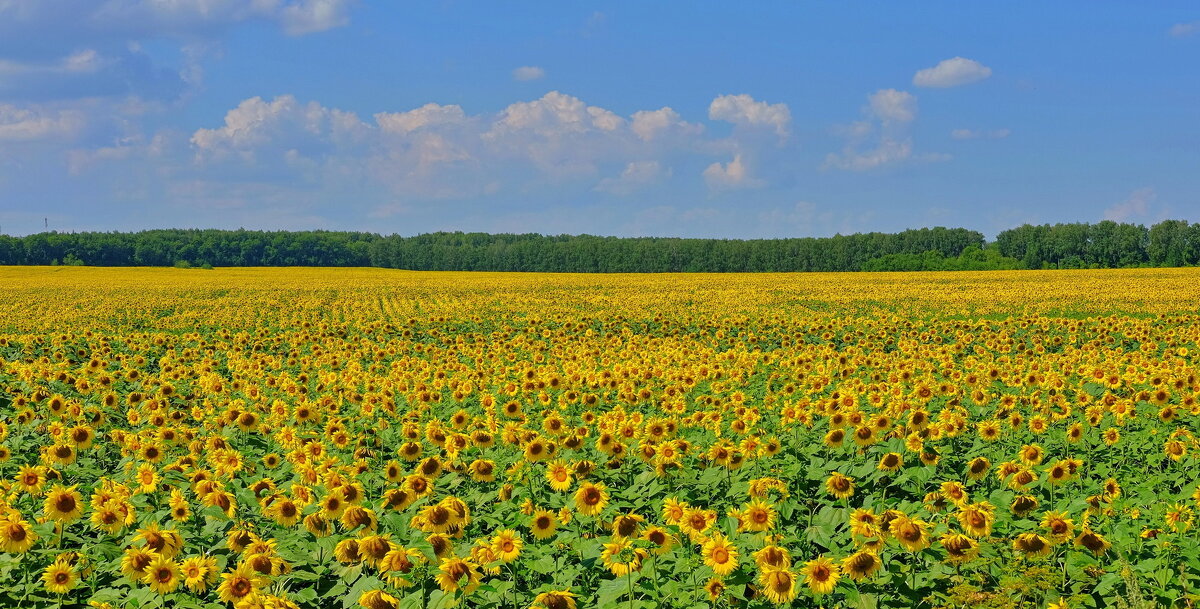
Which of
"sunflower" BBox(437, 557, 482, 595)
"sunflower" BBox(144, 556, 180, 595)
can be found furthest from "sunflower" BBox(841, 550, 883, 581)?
"sunflower" BBox(144, 556, 180, 595)

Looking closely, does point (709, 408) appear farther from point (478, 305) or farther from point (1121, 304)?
point (1121, 304)

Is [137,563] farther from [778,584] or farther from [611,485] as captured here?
[611,485]

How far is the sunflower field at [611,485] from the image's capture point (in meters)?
4.57

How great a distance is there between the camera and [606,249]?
431 ft

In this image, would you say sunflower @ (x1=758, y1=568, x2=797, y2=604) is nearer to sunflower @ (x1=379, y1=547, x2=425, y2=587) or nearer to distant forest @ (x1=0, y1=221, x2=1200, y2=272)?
sunflower @ (x1=379, y1=547, x2=425, y2=587)

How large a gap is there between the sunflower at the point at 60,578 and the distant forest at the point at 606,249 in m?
119

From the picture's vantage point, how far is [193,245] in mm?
125188

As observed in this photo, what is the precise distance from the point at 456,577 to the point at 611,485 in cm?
273

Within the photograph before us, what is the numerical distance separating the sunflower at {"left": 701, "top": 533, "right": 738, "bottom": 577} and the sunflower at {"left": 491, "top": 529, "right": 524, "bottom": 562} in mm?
932

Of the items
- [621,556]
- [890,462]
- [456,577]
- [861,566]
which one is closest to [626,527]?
[621,556]

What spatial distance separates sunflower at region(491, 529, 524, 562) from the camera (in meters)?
4.47

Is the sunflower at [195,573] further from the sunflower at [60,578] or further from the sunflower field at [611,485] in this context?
the sunflower at [60,578]

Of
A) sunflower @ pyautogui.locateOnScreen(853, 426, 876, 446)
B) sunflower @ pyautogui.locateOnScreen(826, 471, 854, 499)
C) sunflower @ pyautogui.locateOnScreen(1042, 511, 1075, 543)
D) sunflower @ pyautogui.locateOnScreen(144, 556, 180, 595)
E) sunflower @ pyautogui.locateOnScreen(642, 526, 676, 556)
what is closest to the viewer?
sunflower @ pyautogui.locateOnScreen(144, 556, 180, 595)

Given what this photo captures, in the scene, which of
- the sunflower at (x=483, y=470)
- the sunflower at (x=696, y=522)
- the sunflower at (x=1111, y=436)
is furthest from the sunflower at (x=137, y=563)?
the sunflower at (x=1111, y=436)
